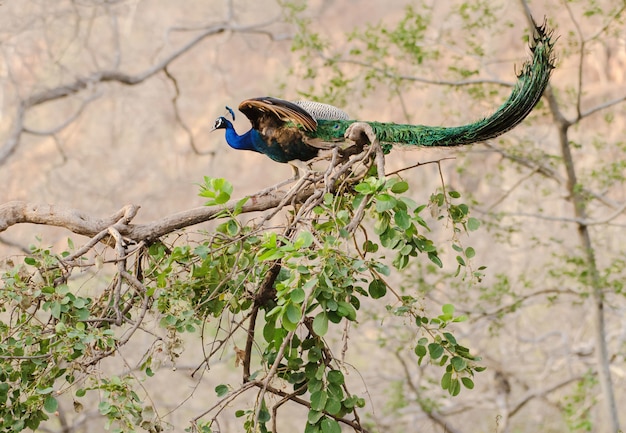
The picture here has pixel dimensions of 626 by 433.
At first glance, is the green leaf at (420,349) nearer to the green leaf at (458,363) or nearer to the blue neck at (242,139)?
the green leaf at (458,363)

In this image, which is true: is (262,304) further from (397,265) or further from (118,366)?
(118,366)

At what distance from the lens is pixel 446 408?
6547 mm

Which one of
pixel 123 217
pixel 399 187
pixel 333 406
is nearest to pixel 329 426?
pixel 333 406

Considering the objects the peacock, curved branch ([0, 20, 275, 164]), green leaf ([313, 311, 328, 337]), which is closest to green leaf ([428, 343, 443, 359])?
green leaf ([313, 311, 328, 337])

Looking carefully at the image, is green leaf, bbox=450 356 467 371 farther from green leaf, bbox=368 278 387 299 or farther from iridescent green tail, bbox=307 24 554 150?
iridescent green tail, bbox=307 24 554 150

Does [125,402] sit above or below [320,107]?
below

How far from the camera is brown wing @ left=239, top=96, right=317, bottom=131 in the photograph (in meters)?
2.28

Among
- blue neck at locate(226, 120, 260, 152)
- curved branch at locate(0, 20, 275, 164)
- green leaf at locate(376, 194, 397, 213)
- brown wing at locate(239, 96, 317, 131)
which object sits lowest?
green leaf at locate(376, 194, 397, 213)

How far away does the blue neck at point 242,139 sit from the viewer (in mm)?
2508

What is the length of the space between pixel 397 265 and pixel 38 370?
750mm

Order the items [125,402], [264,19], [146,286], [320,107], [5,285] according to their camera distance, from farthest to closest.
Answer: [264,19], [320,107], [146,286], [5,285], [125,402]

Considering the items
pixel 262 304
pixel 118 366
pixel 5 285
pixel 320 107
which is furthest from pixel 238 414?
Answer: pixel 118 366

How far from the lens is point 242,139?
2551 mm

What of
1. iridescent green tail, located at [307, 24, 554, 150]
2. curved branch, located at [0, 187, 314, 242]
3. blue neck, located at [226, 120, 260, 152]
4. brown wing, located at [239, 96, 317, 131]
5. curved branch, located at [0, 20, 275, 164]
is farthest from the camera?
curved branch, located at [0, 20, 275, 164]
